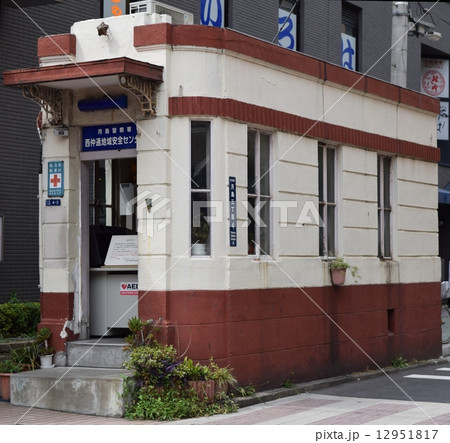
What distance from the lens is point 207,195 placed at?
509 inches

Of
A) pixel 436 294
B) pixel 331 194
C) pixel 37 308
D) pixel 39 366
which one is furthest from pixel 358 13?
pixel 39 366

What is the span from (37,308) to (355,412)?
627cm

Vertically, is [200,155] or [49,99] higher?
[49,99]

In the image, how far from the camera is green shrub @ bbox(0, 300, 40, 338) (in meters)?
15.4

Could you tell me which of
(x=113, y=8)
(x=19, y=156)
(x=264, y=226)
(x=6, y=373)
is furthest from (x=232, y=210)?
(x=113, y=8)

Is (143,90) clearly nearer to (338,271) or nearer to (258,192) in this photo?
(258,192)

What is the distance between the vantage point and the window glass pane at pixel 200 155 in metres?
12.9

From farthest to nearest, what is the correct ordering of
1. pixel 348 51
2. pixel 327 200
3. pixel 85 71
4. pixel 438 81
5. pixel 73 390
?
pixel 438 81, pixel 348 51, pixel 327 200, pixel 85 71, pixel 73 390

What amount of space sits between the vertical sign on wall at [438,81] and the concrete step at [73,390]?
74.7 feet

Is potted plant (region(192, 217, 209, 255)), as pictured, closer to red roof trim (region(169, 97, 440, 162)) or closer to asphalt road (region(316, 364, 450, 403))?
red roof trim (region(169, 97, 440, 162))

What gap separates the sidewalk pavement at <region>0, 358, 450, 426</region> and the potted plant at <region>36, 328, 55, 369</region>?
2.62 ft

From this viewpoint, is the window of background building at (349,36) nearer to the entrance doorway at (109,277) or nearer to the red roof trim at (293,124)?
the red roof trim at (293,124)

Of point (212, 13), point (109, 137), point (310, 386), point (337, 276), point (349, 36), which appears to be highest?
point (349, 36)

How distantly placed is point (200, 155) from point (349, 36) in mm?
→ 15817
